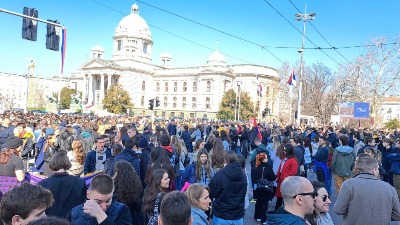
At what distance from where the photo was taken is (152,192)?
15.1 feet

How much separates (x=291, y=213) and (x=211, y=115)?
84211mm

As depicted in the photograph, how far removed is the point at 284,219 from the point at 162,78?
96418mm

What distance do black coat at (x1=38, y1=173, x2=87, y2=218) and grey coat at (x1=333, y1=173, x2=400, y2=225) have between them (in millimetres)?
3204

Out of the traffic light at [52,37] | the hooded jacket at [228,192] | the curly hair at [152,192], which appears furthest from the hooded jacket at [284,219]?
the traffic light at [52,37]

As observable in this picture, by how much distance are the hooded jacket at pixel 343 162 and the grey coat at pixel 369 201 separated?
15.3ft

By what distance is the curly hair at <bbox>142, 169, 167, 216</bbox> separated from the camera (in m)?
4.51

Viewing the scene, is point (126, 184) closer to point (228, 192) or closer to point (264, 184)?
point (228, 192)

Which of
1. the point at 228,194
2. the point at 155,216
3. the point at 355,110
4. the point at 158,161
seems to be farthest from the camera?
the point at 355,110

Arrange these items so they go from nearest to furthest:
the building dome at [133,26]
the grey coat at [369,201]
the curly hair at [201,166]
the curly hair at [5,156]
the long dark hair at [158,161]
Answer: the grey coat at [369,201]
the curly hair at [5,156]
the long dark hair at [158,161]
the curly hair at [201,166]
the building dome at [133,26]

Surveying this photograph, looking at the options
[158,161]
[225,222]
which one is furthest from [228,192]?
[158,161]

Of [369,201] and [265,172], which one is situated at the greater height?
[369,201]

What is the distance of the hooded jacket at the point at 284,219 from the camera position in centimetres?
302

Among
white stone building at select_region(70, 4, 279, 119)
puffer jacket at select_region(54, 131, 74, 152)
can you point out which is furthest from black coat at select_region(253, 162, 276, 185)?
white stone building at select_region(70, 4, 279, 119)

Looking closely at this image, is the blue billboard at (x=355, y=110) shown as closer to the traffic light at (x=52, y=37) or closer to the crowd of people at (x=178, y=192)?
the crowd of people at (x=178, y=192)
